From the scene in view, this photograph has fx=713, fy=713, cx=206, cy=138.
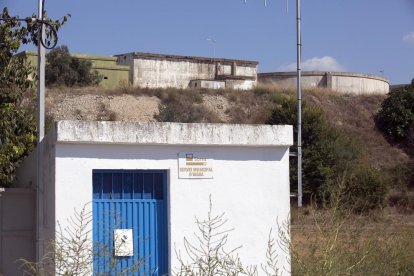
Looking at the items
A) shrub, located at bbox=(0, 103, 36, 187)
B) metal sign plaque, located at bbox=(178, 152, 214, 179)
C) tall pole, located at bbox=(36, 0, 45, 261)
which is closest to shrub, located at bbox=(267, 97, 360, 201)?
shrub, located at bbox=(0, 103, 36, 187)

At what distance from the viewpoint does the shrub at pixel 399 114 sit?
41.5m

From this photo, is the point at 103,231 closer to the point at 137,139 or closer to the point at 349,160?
the point at 137,139

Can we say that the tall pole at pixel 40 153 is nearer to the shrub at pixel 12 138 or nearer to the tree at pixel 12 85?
the tree at pixel 12 85

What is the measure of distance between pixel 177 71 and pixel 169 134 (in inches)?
1544

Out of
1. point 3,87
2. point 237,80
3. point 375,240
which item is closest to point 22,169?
point 3,87

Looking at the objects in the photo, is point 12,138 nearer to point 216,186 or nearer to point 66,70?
point 216,186

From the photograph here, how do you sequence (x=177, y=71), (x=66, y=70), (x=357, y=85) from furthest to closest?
(x=357, y=85), (x=177, y=71), (x=66, y=70)

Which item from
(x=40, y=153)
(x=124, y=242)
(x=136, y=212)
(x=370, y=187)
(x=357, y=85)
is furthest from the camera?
(x=357, y=85)

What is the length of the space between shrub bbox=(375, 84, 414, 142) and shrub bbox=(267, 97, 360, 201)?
9090mm

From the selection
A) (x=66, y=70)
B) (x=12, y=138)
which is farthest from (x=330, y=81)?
(x=12, y=138)

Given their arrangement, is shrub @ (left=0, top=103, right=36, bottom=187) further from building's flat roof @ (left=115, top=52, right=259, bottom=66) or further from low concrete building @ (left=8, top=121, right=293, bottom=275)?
building's flat roof @ (left=115, top=52, right=259, bottom=66)

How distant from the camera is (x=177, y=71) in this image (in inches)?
1897

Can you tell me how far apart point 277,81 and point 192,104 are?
1316 cm

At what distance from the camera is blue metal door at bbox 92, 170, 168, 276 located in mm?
8984
